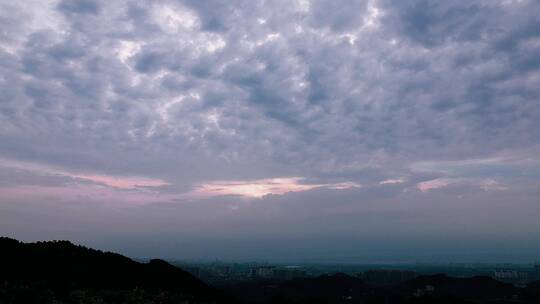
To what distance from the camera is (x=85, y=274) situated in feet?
129

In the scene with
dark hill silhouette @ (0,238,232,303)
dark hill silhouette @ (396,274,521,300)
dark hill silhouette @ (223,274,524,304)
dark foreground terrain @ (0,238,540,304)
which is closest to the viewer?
dark foreground terrain @ (0,238,540,304)

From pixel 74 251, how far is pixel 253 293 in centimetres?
7544

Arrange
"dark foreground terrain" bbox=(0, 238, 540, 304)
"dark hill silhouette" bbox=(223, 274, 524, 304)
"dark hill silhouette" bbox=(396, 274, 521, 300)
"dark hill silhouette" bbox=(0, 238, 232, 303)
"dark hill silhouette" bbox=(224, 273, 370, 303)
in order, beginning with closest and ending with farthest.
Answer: "dark foreground terrain" bbox=(0, 238, 540, 304), "dark hill silhouette" bbox=(0, 238, 232, 303), "dark hill silhouette" bbox=(396, 274, 521, 300), "dark hill silhouette" bbox=(223, 274, 524, 304), "dark hill silhouette" bbox=(224, 273, 370, 303)

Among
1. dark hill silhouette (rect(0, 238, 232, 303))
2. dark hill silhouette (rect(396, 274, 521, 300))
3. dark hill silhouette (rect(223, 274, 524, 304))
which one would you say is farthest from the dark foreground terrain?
dark hill silhouette (rect(396, 274, 521, 300))

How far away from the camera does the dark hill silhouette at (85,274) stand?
106 feet

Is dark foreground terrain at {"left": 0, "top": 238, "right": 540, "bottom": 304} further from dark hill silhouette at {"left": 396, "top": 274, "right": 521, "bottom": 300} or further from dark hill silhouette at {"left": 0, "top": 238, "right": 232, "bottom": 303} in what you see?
dark hill silhouette at {"left": 396, "top": 274, "right": 521, "bottom": 300}

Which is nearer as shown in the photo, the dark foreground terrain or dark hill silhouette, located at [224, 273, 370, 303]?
the dark foreground terrain

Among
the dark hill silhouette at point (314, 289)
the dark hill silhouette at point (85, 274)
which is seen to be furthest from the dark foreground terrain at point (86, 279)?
the dark hill silhouette at point (314, 289)

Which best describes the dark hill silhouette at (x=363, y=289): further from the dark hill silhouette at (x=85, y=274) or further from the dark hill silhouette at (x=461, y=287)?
the dark hill silhouette at (x=85, y=274)

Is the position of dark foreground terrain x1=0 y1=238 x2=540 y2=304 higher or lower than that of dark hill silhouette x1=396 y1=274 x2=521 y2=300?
higher

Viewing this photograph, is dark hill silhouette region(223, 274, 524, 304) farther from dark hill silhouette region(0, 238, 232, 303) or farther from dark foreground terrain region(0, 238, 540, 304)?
dark hill silhouette region(0, 238, 232, 303)

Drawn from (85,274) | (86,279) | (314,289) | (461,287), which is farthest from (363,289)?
(86,279)

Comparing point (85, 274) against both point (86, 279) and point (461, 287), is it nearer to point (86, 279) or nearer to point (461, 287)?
point (86, 279)

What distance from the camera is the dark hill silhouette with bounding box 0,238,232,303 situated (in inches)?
1273
